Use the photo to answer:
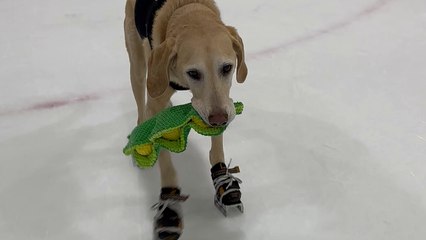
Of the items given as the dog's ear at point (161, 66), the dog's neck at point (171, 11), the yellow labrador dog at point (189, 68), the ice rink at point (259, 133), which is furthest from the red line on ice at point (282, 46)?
the dog's ear at point (161, 66)

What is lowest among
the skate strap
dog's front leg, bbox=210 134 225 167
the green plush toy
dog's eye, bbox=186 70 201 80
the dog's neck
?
the skate strap

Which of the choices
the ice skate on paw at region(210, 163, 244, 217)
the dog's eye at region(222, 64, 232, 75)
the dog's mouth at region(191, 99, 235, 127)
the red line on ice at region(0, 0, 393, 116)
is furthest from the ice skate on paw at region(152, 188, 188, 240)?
the red line on ice at region(0, 0, 393, 116)

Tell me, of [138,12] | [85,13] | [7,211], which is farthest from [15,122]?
[85,13]

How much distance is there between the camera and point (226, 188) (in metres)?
1.64

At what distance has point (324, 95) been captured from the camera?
223 centimetres

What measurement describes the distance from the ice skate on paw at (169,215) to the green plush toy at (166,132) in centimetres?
12

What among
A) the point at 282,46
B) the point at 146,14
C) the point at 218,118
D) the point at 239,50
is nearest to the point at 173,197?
the point at 218,118

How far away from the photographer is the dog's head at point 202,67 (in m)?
1.41

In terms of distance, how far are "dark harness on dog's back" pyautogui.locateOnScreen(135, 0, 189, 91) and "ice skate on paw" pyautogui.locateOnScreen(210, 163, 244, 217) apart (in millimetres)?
457

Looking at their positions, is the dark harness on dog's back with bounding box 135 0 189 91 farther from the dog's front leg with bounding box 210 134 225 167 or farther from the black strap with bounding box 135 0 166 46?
the dog's front leg with bounding box 210 134 225 167

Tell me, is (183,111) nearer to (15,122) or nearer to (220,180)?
(220,180)

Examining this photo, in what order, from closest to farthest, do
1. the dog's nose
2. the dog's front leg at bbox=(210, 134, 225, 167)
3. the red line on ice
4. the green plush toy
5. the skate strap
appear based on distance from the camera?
the dog's nose → the green plush toy → the skate strap → the dog's front leg at bbox=(210, 134, 225, 167) → the red line on ice

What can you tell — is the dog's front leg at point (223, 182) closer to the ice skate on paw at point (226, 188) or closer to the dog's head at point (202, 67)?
the ice skate on paw at point (226, 188)

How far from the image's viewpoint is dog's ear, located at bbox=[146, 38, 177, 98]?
1459 millimetres
